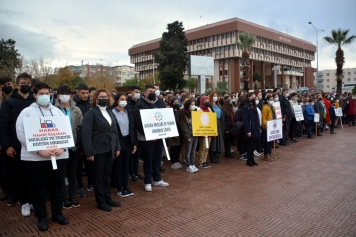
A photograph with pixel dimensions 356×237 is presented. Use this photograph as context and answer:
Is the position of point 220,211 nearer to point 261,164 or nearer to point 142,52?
point 261,164

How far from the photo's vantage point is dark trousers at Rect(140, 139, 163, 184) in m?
6.26

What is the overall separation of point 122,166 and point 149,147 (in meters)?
0.70

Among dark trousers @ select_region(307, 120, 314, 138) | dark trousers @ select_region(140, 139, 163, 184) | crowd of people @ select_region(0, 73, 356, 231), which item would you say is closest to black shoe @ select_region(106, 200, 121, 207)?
crowd of people @ select_region(0, 73, 356, 231)

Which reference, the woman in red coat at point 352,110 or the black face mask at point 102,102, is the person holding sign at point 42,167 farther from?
the woman in red coat at point 352,110

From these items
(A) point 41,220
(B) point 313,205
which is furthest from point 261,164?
(A) point 41,220

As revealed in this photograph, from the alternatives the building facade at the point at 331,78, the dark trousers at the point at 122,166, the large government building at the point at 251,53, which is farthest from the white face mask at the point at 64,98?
the building facade at the point at 331,78

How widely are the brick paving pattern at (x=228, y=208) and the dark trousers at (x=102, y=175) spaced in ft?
0.92

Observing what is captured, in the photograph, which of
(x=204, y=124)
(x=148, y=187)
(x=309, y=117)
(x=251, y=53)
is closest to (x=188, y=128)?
(x=204, y=124)

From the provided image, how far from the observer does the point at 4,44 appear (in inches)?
1529

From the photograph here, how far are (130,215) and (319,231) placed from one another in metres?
2.99

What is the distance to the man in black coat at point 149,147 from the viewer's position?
6.23 m

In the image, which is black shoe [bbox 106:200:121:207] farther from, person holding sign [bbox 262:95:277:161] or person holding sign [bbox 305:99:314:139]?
person holding sign [bbox 305:99:314:139]

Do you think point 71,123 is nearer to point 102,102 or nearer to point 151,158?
point 102,102

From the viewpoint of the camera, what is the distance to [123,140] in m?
5.84
